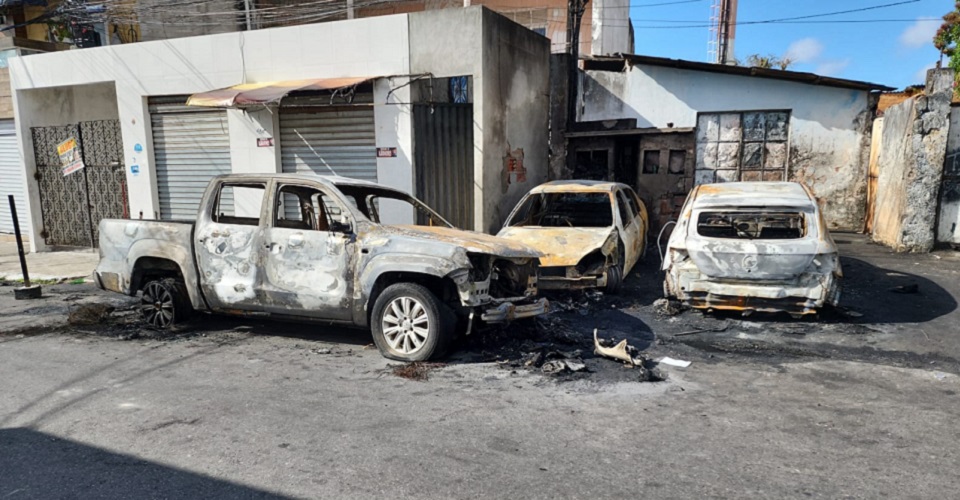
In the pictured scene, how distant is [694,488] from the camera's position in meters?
3.18

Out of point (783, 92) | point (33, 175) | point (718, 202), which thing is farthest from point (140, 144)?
point (783, 92)

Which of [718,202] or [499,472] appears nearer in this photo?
[499,472]

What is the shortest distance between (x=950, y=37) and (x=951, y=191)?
536 inches

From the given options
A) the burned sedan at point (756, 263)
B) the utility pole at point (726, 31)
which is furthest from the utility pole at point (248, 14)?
the utility pole at point (726, 31)

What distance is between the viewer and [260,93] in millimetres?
9953

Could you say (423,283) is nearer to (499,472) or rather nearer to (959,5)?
(499,472)

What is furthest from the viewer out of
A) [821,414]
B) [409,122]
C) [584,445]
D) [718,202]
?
[409,122]

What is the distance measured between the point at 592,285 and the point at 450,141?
4.75 metres

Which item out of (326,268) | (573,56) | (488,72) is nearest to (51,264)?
(326,268)

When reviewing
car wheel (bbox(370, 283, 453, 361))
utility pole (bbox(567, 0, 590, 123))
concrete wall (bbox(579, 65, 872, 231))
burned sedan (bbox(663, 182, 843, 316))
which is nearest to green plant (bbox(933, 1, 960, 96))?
concrete wall (bbox(579, 65, 872, 231))

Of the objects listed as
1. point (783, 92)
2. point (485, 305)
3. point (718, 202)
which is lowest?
point (485, 305)

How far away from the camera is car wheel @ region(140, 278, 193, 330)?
6.55 m

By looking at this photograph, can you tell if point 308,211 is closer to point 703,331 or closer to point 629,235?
point 703,331

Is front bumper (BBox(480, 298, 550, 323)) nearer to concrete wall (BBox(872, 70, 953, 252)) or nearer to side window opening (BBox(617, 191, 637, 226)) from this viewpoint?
side window opening (BBox(617, 191, 637, 226))
